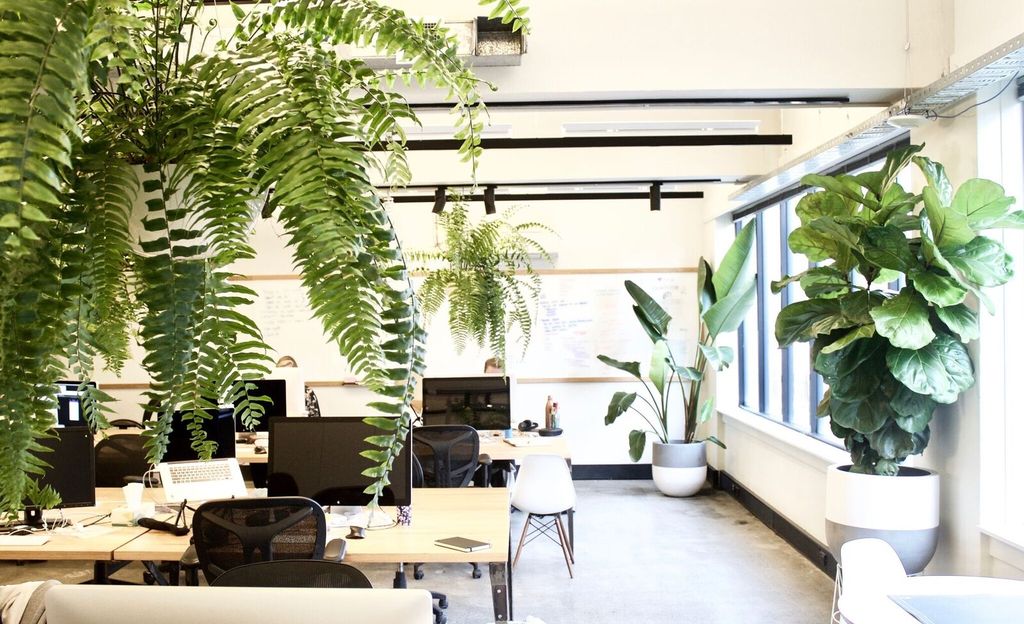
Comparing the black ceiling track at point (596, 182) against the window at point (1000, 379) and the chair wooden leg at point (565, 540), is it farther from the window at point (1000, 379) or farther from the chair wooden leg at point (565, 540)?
the window at point (1000, 379)

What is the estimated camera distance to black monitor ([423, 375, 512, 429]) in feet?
20.2

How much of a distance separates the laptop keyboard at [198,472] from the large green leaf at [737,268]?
4358 millimetres

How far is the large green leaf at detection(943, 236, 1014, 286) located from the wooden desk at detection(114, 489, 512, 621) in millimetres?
2112

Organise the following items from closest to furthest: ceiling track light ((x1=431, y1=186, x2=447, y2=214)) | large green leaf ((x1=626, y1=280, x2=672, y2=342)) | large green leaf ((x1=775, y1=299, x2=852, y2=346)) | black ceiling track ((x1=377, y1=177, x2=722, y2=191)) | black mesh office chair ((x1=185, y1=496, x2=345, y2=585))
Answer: black mesh office chair ((x1=185, y1=496, x2=345, y2=585))
large green leaf ((x1=775, y1=299, x2=852, y2=346))
black ceiling track ((x1=377, y1=177, x2=722, y2=191))
ceiling track light ((x1=431, y1=186, x2=447, y2=214))
large green leaf ((x1=626, y1=280, x2=672, y2=342))

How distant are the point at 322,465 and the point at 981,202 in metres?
2.96

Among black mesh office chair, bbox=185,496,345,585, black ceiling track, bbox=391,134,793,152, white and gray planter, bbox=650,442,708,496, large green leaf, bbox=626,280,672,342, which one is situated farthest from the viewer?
white and gray planter, bbox=650,442,708,496

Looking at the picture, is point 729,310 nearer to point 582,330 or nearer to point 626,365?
point 626,365

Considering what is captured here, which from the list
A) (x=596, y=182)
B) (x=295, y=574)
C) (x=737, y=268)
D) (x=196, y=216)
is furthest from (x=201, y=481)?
(x=737, y=268)

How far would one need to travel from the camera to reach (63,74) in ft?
1.86

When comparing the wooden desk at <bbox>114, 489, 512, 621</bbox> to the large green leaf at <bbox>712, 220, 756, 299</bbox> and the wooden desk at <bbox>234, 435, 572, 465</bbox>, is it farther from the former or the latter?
the large green leaf at <bbox>712, 220, 756, 299</bbox>

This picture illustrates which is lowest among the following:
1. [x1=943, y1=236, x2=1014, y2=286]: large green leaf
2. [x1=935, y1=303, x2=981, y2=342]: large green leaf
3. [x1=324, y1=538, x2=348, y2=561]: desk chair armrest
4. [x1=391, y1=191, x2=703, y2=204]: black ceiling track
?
[x1=324, y1=538, x2=348, y2=561]: desk chair armrest

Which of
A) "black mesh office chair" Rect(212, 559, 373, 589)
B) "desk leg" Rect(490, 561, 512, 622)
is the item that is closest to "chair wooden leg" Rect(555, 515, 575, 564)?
"desk leg" Rect(490, 561, 512, 622)

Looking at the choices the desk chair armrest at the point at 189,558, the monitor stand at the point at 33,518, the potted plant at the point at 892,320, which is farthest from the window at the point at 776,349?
the monitor stand at the point at 33,518

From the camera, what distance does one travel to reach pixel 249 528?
3340 millimetres
